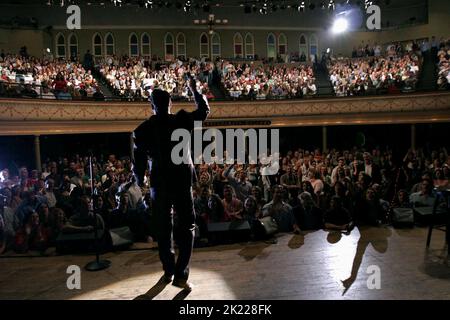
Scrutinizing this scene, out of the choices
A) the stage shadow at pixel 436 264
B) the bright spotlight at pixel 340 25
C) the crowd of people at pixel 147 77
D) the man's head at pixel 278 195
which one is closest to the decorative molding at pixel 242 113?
the crowd of people at pixel 147 77

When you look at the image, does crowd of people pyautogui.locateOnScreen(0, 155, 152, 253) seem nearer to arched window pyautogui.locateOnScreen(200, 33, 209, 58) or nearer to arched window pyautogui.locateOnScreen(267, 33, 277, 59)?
arched window pyautogui.locateOnScreen(200, 33, 209, 58)

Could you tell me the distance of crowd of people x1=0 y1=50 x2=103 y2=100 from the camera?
14875 millimetres

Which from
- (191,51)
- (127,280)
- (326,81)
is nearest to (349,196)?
(127,280)

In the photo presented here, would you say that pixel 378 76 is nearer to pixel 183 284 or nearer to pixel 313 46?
pixel 313 46

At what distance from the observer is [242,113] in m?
20.5

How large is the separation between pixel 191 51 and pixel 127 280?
2604 centimetres

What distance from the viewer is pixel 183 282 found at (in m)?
4.05

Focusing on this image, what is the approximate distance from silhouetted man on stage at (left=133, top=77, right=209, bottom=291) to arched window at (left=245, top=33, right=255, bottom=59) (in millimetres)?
26418

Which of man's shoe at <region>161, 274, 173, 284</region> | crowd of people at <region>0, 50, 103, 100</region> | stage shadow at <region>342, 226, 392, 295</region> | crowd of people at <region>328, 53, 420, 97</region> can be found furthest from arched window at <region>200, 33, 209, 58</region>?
man's shoe at <region>161, 274, 173, 284</region>

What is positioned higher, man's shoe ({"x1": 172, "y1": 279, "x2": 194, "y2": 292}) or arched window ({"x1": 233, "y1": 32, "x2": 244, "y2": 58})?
arched window ({"x1": 233, "y1": 32, "x2": 244, "y2": 58})

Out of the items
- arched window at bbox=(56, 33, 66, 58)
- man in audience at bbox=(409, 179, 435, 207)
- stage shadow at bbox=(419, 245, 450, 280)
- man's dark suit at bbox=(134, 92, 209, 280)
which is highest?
arched window at bbox=(56, 33, 66, 58)

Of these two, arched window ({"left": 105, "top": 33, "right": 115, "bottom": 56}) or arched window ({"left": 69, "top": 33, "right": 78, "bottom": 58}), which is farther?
arched window ({"left": 105, "top": 33, "right": 115, "bottom": 56})

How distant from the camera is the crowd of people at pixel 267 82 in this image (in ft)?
67.5

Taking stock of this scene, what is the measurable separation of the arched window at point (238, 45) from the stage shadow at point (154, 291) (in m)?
26.6
